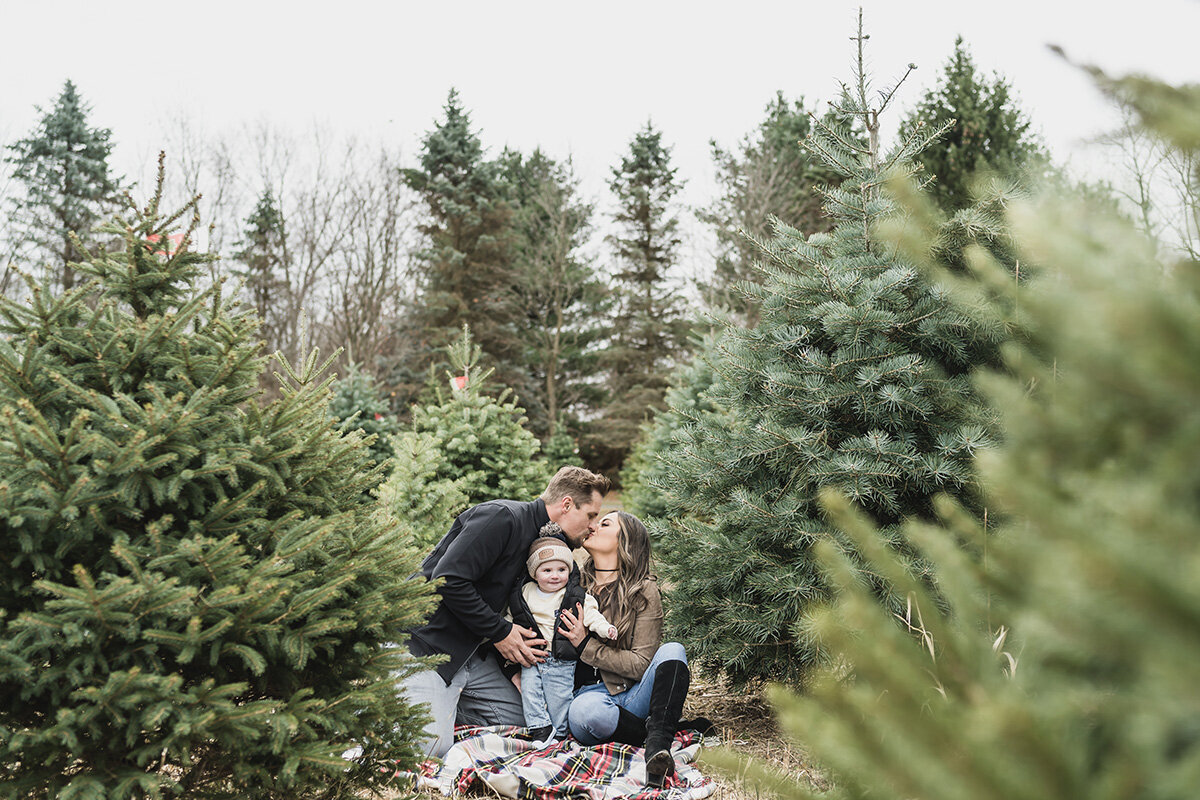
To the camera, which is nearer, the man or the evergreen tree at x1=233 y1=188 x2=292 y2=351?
the man

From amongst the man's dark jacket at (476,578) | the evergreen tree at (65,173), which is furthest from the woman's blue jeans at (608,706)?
the evergreen tree at (65,173)

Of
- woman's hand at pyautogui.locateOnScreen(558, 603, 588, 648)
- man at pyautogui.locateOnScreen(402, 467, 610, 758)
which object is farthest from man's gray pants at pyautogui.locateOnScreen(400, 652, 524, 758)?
woman's hand at pyautogui.locateOnScreen(558, 603, 588, 648)

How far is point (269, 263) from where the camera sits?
81.4 feet

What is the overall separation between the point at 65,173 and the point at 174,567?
2360 cm

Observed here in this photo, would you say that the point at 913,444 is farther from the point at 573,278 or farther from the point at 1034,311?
the point at 573,278

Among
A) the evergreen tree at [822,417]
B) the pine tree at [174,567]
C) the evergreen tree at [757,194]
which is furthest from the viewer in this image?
the evergreen tree at [757,194]

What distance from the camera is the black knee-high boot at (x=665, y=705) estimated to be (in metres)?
4.02

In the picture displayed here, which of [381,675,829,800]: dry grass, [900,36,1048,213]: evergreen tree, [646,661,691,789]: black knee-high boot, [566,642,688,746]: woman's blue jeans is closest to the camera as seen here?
[381,675,829,800]: dry grass

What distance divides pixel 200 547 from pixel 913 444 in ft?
10.5

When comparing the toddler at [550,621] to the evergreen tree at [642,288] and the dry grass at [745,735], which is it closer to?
the dry grass at [745,735]

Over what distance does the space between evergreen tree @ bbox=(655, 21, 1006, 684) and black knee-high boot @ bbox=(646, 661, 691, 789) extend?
288 millimetres

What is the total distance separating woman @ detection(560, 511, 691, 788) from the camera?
4.08 m

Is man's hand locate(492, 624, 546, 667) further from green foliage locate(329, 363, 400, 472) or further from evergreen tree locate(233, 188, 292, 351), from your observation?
evergreen tree locate(233, 188, 292, 351)

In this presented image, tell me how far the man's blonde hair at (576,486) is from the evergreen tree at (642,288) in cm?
2102
